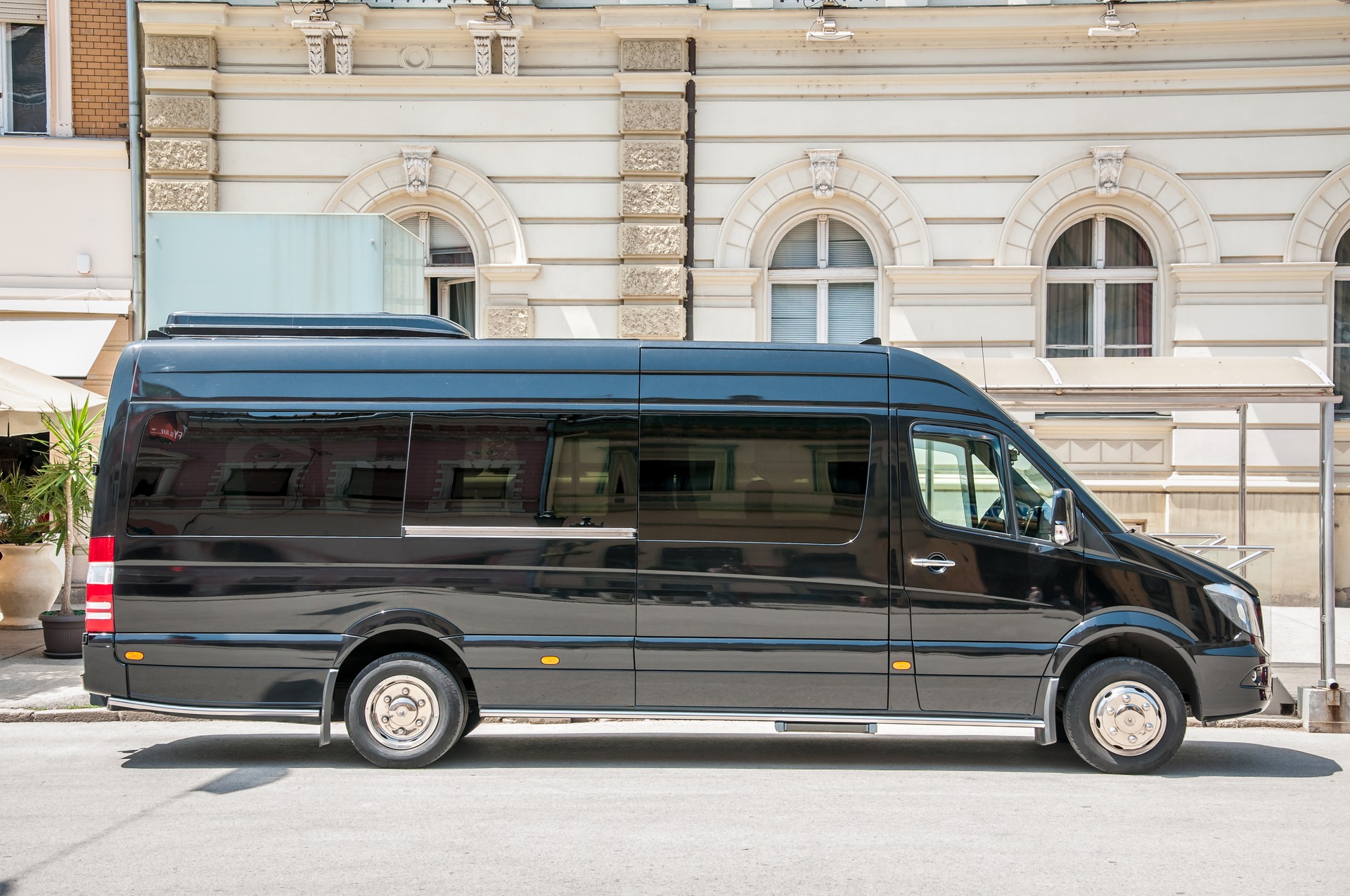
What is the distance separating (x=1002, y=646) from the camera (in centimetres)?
716

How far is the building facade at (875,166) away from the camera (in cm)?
1408

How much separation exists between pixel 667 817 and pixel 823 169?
9877mm

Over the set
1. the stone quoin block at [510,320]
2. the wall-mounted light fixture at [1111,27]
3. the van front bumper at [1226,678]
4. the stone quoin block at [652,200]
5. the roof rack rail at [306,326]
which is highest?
the wall-mounted light fixture at [1111,27]

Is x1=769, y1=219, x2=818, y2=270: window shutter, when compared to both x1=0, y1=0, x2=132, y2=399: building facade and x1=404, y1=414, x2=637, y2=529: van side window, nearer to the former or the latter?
x1=0, y1=0, x2=132, y2=399: building facade

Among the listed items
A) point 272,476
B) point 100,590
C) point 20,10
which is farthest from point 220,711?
point 20,10

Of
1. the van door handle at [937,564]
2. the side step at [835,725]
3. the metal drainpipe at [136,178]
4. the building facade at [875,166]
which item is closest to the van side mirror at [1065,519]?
the van door handle at [937,564]

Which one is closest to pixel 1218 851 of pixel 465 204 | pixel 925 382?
pixel 925 382

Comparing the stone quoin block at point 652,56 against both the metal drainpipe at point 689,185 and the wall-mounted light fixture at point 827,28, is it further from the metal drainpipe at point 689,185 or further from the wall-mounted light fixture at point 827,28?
the wall-mounted light fixture at point 827,28

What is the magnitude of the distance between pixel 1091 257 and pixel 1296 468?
10.9 feet

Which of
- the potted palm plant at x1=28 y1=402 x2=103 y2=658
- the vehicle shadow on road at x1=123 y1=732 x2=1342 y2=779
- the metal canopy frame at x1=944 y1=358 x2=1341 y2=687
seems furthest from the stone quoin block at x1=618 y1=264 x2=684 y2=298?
the vehicle shadow on road at x1=123 y1=732 x2=1342 y2=779

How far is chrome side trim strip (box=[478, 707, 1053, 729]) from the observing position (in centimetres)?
718

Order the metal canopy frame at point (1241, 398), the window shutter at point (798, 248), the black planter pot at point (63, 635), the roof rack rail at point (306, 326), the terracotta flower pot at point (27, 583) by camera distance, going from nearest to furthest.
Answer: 1. the roof rack rail at point (306, 326)
2. the metal canopy frame at point (1241, 398)
3. the black planter pot at point (63, 635)
4. the terracotta flower pot at point (27, 583)
5. the window shutter at point (798, 248)

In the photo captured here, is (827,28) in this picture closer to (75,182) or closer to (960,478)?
(960,478)

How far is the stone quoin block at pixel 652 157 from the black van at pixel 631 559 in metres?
7.32
